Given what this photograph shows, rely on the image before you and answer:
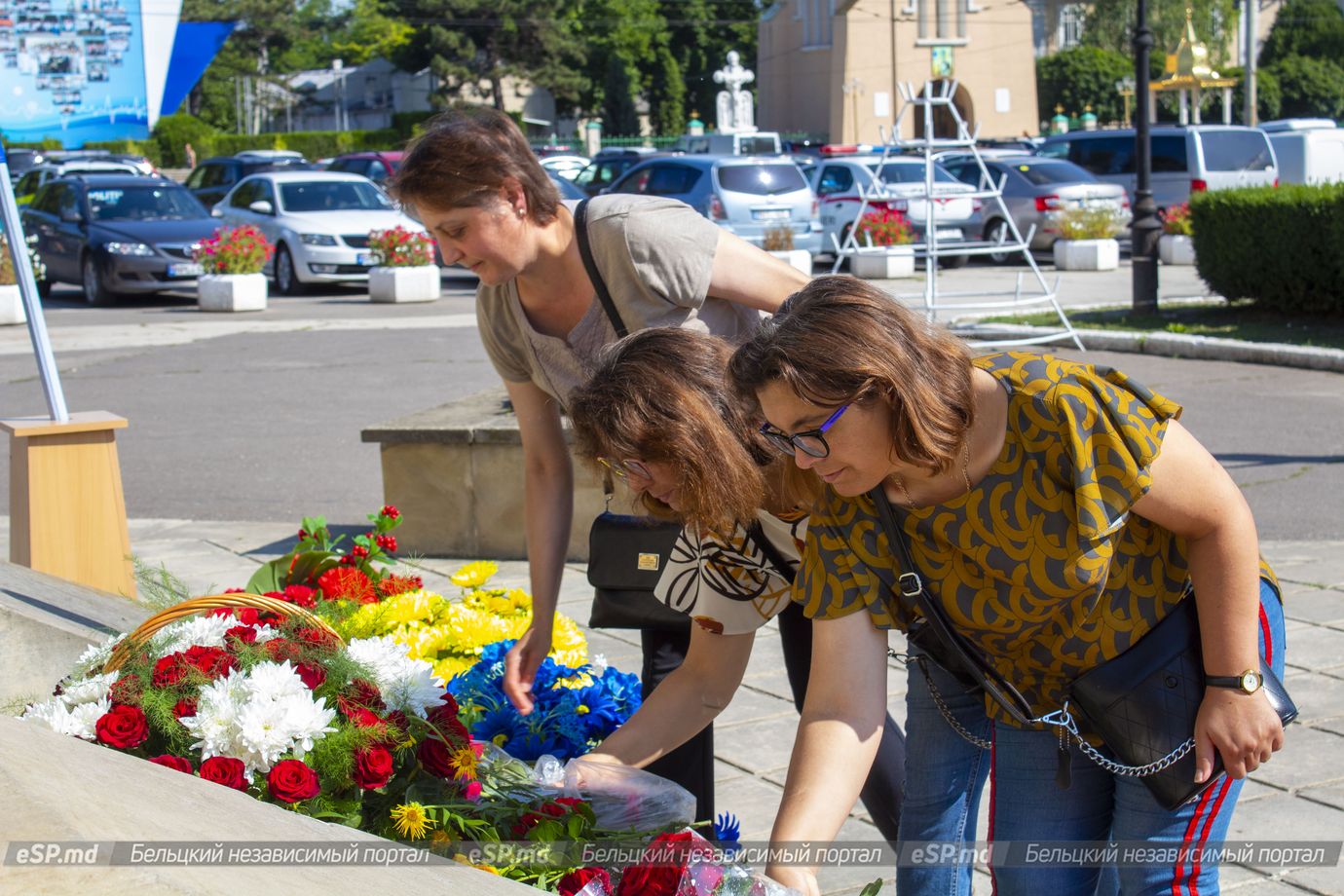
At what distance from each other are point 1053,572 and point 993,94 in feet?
195

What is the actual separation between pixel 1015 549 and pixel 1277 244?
12705 mm

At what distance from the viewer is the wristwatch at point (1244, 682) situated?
219cm

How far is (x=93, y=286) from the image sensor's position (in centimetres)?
1881

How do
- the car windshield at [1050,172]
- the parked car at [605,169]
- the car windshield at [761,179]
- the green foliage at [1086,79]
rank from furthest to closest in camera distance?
the green foliage at [1086,79] → the parked car at [605,169] → the car windshield at [1050,172] → the car windshield at [761,179]

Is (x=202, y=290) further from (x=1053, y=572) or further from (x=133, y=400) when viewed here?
(x=1053, y=572)

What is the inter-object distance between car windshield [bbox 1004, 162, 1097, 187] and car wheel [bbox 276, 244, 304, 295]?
10869mm

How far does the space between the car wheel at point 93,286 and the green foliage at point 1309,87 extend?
5417cm

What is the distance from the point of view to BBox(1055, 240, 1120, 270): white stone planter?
20.0m

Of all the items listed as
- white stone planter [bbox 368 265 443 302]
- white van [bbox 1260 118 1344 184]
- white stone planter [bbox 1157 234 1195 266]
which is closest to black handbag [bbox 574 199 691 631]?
white stone planter [bbox 368 265 443 302]

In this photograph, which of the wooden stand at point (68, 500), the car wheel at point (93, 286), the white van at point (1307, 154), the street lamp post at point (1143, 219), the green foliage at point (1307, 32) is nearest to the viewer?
the wooden stand at point (68, 500)

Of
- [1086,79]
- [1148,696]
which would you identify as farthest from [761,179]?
[1086,79]

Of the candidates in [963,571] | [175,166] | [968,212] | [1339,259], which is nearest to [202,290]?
[968,212]

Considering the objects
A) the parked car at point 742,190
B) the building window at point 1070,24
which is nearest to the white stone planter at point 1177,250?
the parked car at point 742,190

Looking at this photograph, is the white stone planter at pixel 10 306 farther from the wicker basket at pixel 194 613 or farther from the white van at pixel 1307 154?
the white van at pixel 1307 154
